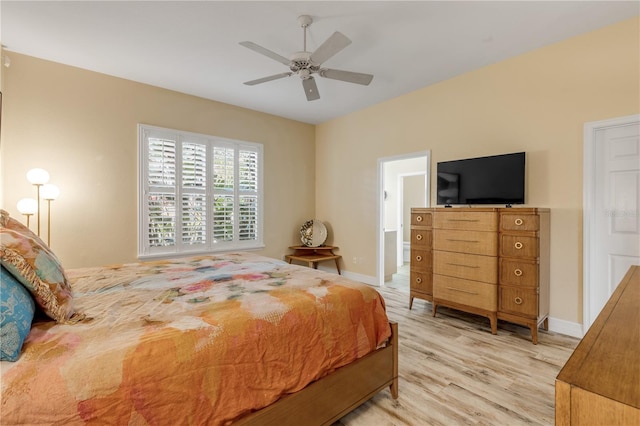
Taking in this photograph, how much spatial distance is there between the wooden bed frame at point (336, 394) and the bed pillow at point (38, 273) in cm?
95

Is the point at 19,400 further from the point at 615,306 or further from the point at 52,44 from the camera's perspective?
the point at 52,44

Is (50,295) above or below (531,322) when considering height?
above

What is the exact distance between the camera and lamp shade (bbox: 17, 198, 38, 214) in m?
2.94

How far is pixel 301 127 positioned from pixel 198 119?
76.0 inches

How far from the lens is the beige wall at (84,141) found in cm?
316

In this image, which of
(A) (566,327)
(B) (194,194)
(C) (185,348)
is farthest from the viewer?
(B) (194,194)

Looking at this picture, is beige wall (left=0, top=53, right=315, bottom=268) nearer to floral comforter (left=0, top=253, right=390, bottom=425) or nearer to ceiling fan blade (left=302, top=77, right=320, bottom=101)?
floral comforter (left=0, top=253, right=390, bottom=425)

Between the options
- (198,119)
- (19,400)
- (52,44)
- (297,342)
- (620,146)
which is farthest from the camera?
(198,119)

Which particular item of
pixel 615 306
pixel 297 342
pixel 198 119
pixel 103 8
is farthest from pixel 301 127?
pixel 615 306

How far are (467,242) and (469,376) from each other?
137 centimetres

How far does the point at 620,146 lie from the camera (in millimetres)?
2650

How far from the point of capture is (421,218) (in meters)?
3.68

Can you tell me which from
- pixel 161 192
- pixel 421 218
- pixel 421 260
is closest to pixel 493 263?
pixel 421 260

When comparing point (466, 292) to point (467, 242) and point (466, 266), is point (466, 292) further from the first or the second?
point (467, 242)
